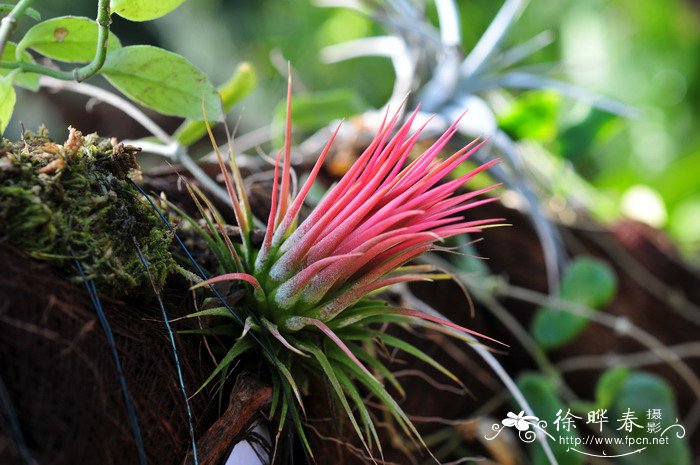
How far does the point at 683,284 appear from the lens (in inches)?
38.6

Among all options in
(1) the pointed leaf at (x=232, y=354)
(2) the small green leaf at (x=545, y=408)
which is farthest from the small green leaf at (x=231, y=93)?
(2) the small green leaf at (x=545, y=408)

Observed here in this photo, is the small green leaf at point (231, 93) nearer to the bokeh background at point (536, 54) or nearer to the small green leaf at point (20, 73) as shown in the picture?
the small green leaf at point (20, 73)

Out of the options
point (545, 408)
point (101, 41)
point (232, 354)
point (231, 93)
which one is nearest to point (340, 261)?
point (232, 354)

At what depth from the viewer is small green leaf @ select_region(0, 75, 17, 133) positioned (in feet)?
1.22

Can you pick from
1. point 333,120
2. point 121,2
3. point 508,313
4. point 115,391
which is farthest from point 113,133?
point 115,391

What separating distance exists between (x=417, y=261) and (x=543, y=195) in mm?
376

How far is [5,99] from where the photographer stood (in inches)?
15.0

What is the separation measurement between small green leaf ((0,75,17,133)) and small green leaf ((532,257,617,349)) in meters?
0.61

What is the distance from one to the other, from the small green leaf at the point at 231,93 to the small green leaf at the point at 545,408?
429 millimetres

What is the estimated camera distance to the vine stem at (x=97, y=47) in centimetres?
35

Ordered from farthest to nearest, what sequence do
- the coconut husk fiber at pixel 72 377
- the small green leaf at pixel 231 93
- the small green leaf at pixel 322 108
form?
the small green leaf at pixel 322 108, the small green leaf at pixel 231 93, the coconut husk fiber at pixel 72 377

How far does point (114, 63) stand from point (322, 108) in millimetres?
381

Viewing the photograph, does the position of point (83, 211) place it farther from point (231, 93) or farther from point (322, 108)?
point (322, 108)

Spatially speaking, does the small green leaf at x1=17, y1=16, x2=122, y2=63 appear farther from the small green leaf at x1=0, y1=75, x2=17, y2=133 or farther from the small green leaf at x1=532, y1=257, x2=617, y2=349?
the small green leaf at x1=532, y1=257, x2=617, y2=349
